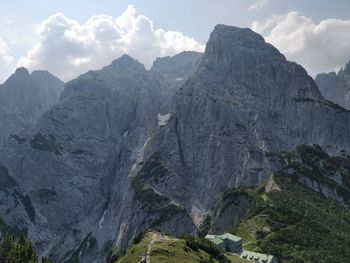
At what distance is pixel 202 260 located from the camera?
14225 cm

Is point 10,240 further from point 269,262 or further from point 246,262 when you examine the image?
point 269,262

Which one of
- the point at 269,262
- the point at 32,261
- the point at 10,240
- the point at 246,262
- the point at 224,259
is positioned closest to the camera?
the point at 32,261

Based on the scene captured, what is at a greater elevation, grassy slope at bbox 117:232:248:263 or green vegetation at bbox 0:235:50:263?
grassy slope at bbox 117:232:248:263

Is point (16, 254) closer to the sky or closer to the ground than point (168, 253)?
closer to the ground

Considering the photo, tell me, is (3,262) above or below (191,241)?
below

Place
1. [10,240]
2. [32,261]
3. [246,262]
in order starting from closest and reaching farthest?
[32,261] → [10,240] → [246,262]

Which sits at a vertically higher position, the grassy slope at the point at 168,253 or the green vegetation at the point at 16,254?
the grassy slope at the point at 168,253

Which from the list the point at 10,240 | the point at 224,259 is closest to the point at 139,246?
the point at 224,259

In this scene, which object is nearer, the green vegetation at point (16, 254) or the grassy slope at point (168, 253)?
the grassy slope at point (168, 253)

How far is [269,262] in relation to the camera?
199 meters

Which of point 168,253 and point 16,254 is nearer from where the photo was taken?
point 168,253

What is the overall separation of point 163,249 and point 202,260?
37.6 ft

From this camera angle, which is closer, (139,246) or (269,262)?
(139,246)

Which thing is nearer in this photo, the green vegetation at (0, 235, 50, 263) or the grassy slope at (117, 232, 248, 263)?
the grassy slope at (117, 232, 248, 263)
